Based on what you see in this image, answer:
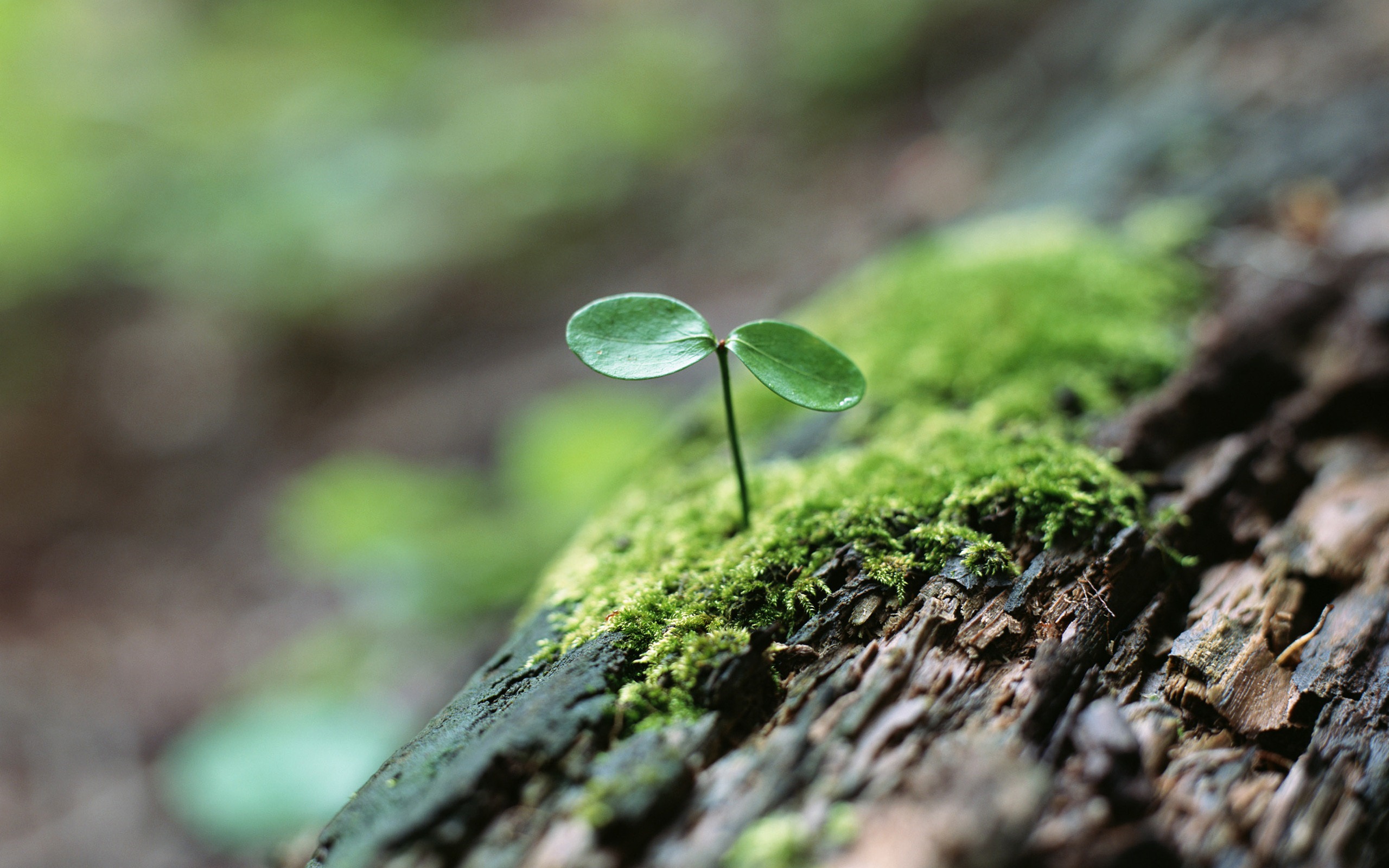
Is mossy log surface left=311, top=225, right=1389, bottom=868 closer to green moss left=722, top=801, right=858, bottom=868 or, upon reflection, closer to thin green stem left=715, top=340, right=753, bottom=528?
green moss left=722, top=801, right=858, bottom=868

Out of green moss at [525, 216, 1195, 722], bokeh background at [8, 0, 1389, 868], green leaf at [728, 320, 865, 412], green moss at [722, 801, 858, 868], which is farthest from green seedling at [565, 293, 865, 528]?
bokeh background at [8, 0, 1389, 868]

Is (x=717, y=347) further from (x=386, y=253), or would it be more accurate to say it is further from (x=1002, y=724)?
(x=386, y=253)

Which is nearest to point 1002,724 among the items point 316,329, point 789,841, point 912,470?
point 789,841

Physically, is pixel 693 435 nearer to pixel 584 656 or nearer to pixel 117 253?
pixel 584 656

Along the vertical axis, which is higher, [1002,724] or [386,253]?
[386,253]

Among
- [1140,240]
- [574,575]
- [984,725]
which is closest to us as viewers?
[984,725]

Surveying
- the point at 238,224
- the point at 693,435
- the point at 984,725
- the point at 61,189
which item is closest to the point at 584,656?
the point at 984,725

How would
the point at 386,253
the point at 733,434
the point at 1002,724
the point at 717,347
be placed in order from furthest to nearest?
the point at 386,253, the point at 733,434, the point at 717,347, the point at 1002,724
